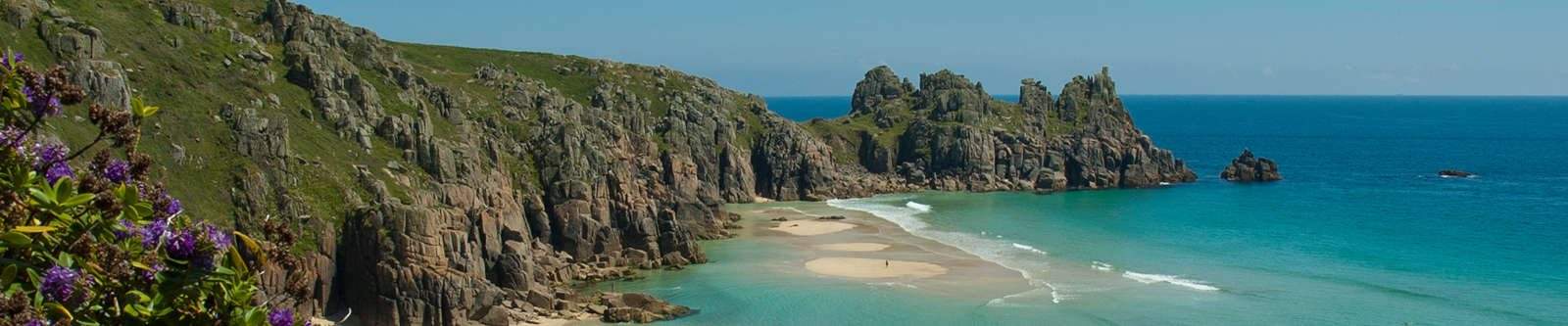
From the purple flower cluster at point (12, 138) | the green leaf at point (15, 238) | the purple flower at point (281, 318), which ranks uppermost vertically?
the purple flower cluster at point (12, 138)

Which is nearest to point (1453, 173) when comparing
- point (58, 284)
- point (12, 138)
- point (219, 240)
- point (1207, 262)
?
point (1207, 262)

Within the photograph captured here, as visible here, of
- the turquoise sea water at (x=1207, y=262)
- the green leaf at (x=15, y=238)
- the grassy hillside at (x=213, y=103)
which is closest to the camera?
the green leaf at (x=15, y=238)

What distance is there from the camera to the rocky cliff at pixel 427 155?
61.5 meters

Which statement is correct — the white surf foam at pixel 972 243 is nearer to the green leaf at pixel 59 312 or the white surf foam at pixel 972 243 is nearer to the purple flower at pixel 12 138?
the purple flower at pixel 12 138

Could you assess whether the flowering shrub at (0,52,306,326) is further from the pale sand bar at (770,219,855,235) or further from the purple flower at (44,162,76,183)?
the pale sand bar at (770,219,855,235)

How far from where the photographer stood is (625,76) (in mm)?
150000

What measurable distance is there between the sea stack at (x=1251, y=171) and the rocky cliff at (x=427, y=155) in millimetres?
31760

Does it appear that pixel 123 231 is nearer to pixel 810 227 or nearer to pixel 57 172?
pixel 57 172

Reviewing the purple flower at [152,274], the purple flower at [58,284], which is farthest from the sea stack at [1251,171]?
the purple flower at [58,284]

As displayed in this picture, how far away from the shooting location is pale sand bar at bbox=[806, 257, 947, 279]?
273 ft

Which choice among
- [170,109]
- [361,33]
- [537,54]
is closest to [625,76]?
[537,54]

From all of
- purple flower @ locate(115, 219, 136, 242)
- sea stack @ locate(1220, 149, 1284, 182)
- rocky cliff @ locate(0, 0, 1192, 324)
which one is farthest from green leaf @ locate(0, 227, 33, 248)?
sea stack @ locate(1220, 149, 1284, 182)

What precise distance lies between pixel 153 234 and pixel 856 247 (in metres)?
88.4

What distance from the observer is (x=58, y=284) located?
10109 millimetres
